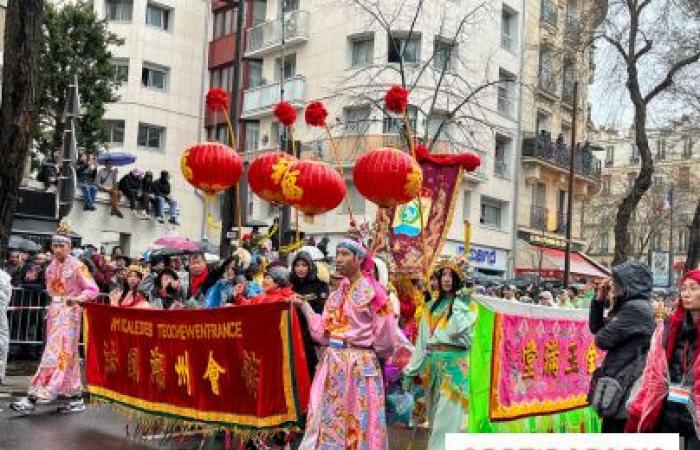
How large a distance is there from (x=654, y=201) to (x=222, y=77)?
2444cm

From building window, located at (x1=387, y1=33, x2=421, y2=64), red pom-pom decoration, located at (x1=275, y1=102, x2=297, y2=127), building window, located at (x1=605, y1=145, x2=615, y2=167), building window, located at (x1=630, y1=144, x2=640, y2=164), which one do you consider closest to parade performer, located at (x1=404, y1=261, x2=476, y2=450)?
red pom-pom decoration, located at (x1=275, y1=102, x2=297, y2=127)

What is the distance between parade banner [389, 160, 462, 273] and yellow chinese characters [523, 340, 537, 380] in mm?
3762

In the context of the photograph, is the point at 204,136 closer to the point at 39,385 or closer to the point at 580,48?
the point at 580,48

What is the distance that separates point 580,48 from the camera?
73.1 ft

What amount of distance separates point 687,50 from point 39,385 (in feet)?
56.7

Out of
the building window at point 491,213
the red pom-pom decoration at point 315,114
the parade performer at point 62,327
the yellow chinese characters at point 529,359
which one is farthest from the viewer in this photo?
the building window at point 491,213

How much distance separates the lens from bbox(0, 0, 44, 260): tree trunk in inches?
422

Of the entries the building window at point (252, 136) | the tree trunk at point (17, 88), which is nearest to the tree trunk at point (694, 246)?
the tree trunk at point (17, 88)

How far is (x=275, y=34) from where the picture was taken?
36.0m

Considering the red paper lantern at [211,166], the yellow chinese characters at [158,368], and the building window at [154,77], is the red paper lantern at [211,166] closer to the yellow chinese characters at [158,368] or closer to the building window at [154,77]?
the yellow chinese characters at [158,368]

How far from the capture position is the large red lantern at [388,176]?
8914mm

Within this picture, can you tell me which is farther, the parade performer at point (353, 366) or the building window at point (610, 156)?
the building window at point (610, 156)

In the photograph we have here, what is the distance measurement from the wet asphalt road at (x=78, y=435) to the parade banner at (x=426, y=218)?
2.49 m

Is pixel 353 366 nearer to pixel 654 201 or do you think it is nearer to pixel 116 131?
pixel 116 131
